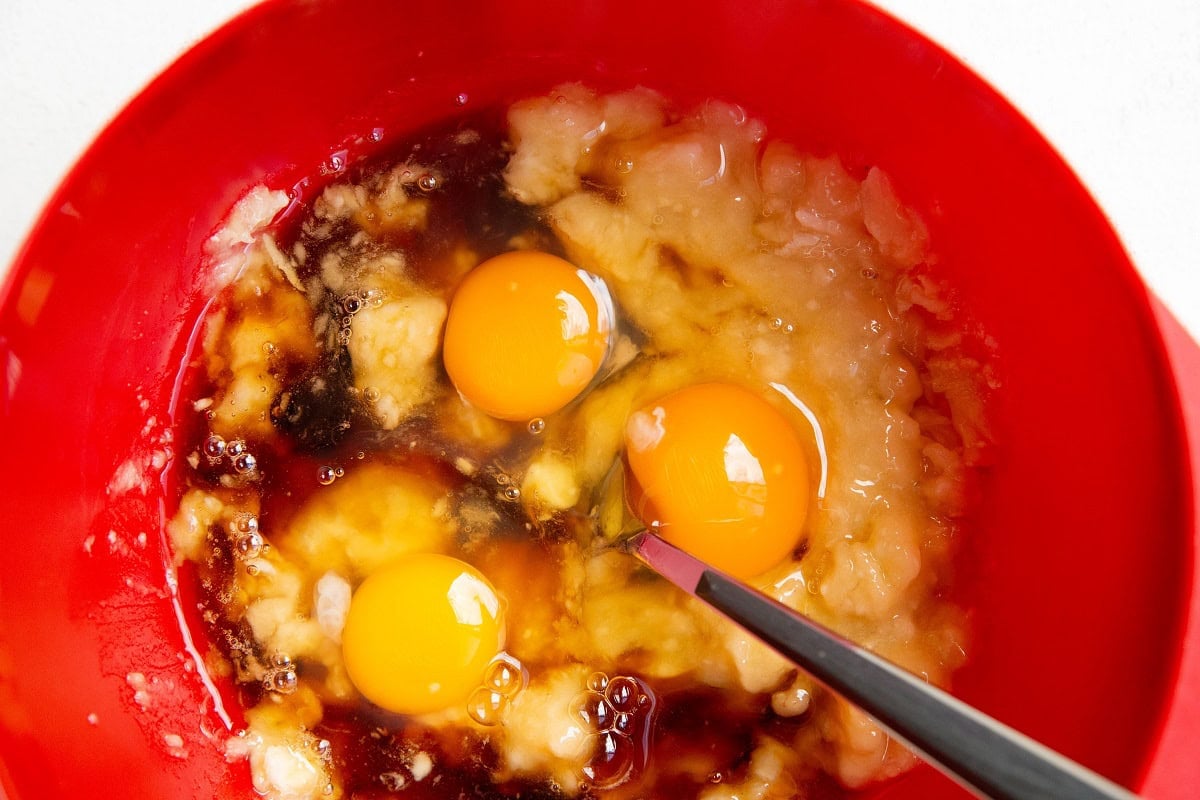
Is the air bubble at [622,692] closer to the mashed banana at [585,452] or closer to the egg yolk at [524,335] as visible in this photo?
the mashed banana at [585,452]

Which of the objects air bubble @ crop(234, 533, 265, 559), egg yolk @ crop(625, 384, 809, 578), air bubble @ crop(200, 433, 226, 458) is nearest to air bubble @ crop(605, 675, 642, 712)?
egg yolk @ crop(625, 384, 809, 578)

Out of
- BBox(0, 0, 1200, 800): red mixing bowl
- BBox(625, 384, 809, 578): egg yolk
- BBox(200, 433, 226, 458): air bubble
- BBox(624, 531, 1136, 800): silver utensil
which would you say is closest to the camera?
BBox(624, 531, 1136, 800): silver utensil

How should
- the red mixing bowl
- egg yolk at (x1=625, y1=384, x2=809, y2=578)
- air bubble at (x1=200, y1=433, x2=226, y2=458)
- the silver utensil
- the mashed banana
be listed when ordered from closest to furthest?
1. the silver utensil
2. the red mixing bowl
3. egg yolk at (x1=625, y1=384, x2=809, y2=578)
4. the mashed banana
5. air bubble at (x1=200, y1=433, x2=226, y2=458)

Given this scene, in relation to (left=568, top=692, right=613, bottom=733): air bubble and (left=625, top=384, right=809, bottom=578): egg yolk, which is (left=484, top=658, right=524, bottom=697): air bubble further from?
(left=625, top=384, right=809, bottom=578): egg yolk

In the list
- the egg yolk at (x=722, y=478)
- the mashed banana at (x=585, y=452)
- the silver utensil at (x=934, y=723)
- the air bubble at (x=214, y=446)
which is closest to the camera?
the silver utensil at (x=934, y=723)

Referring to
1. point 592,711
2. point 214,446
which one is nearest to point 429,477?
point 214,446

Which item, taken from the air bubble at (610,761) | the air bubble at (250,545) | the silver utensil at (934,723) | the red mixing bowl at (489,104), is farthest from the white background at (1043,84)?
the air bubble at (610,761)

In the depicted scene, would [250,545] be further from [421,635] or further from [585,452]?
[585,452]
